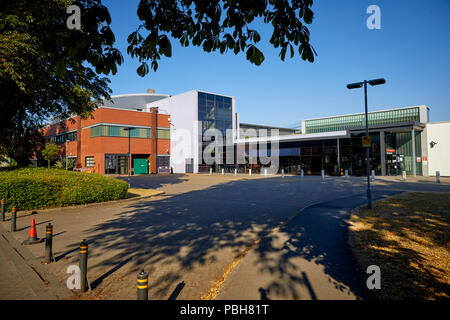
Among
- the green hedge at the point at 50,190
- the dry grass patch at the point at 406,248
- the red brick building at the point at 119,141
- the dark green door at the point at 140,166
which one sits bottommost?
the dry grass patch at the point at 406,248

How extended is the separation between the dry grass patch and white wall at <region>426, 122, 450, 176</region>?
28744mm

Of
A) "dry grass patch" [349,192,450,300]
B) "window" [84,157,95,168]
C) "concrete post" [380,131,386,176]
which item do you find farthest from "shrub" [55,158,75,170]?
"concrete post" [380,131,386,176]

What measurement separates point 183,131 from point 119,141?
11.7m

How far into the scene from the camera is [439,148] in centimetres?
3141

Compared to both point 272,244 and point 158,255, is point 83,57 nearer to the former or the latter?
point 158,255

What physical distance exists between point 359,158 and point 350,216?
28.0 metres

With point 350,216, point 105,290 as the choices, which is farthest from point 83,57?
point 350,216

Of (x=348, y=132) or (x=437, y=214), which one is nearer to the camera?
(x=437, y=214)

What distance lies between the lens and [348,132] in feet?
111

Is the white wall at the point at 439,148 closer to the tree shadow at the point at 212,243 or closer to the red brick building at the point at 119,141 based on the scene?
the tree shadow at the point at 212,243

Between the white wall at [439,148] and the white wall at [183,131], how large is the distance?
35.3 meters

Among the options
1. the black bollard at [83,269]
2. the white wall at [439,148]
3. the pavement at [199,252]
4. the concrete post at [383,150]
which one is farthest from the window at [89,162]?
the white wall at [439,148]

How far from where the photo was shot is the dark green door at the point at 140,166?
4216 cm

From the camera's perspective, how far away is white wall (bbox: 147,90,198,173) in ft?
149
